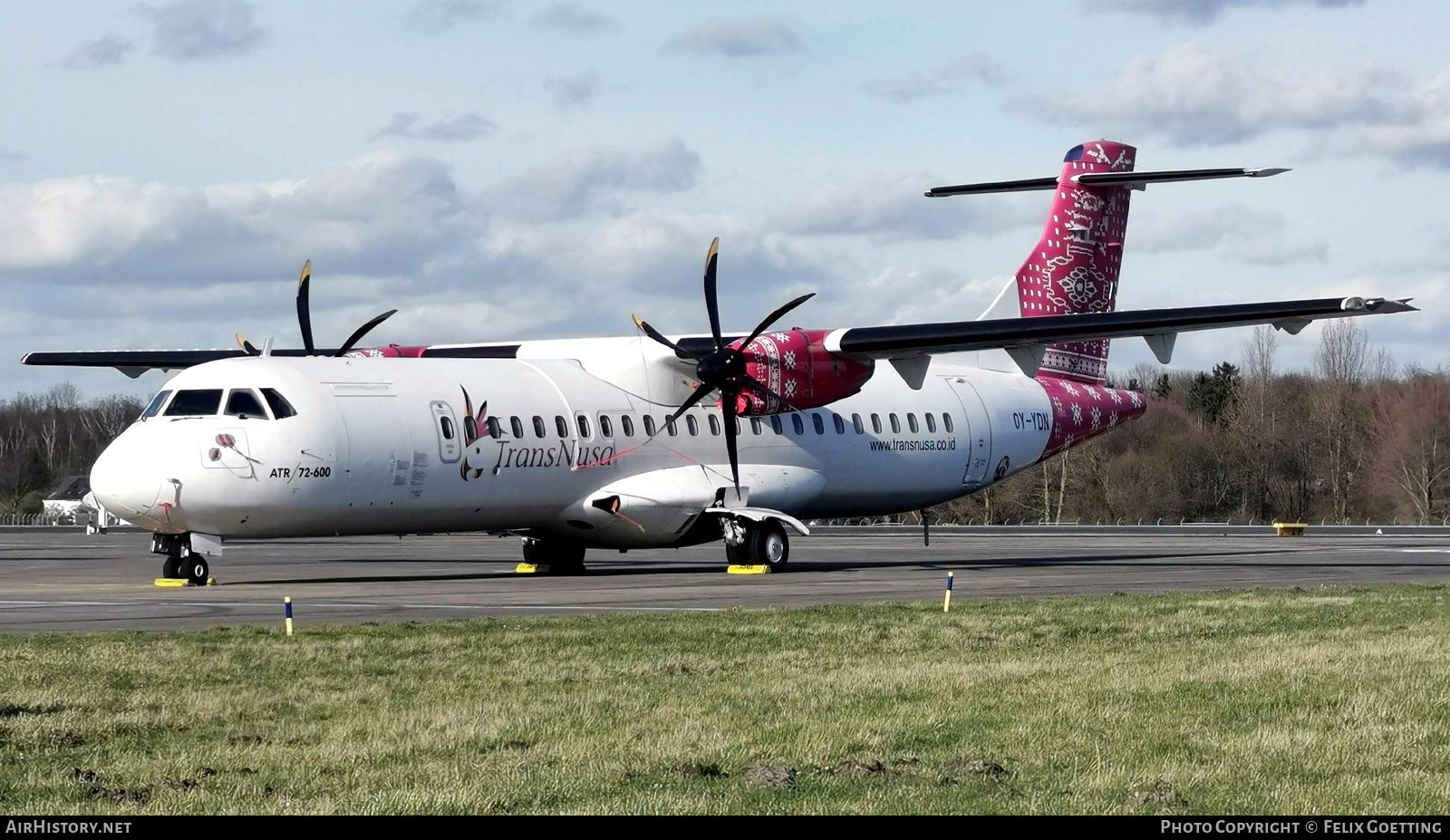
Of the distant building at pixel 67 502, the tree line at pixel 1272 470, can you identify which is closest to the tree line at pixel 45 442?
the distant building at pixel 67 502

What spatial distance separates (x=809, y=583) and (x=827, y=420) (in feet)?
21.0

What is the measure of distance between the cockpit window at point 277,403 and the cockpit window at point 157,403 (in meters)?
1.33

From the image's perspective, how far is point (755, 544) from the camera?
28.2m

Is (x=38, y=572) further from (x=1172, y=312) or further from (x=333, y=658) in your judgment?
(x=1172, y=312)

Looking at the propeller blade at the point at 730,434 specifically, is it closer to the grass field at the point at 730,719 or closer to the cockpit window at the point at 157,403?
the cockpit window at the point at 157,403

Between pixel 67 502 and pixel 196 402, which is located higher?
pixel 196 402

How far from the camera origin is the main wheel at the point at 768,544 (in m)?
28.2

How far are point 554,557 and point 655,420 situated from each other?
9.74 ft

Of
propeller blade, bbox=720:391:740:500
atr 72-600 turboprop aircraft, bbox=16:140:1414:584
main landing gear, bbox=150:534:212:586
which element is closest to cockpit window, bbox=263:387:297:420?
atr 72-600 turboprop aircraft, bbox=16:140:1414:584

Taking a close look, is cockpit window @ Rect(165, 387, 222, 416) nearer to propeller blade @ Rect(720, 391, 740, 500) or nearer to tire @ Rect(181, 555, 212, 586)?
tire @ Rect(181, 555, 212, 586)

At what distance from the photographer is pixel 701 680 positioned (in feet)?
42.4

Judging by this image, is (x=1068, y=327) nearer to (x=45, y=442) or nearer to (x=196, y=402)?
(x=196, y=402)

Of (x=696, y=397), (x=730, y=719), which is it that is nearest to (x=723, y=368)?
(x=696, y=397)

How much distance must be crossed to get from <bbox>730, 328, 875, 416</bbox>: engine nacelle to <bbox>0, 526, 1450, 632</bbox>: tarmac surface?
279cm
